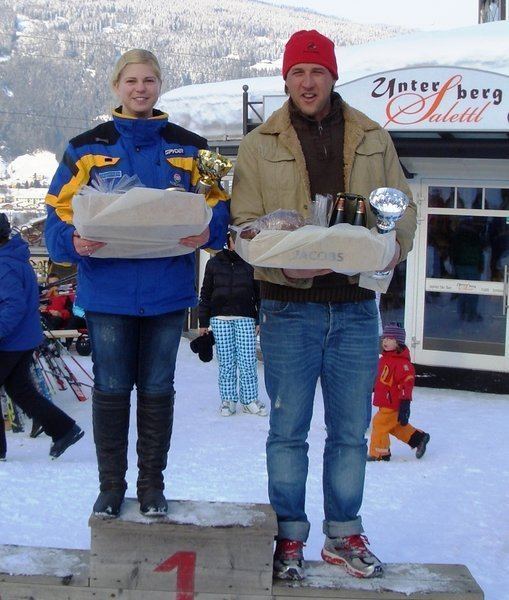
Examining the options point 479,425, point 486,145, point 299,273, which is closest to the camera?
point 299,273

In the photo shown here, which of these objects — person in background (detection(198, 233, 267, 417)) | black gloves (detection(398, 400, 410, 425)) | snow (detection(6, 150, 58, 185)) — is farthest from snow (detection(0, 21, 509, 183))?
snow (detection(6, 150, 58, 185))

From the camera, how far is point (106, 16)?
195250mm

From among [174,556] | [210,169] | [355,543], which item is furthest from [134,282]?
[355,543]

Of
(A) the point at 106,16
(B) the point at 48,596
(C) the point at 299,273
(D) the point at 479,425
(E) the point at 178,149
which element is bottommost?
(D) the point at 479,425

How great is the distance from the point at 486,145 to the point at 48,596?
7274 mm

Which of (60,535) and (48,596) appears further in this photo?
(60,535)

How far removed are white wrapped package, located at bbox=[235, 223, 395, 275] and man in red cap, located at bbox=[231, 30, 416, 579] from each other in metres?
0.18

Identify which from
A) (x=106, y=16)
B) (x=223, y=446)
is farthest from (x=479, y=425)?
A: (x=106, y=16)

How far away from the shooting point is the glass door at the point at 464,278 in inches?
387

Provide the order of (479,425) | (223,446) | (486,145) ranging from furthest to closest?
1. (486,145)
2. (479,425)
3. (223,446)

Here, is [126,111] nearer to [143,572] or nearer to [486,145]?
[143,572]

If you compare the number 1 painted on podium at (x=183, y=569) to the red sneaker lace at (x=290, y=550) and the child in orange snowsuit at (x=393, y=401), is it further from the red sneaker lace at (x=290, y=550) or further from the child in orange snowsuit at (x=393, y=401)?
the child in orange snowsuit at (x=393, y=401)

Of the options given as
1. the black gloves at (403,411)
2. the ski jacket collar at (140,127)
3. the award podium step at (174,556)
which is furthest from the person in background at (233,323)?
the award podium step at (174,556)

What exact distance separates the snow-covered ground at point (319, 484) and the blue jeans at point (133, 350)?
1.44 meters
